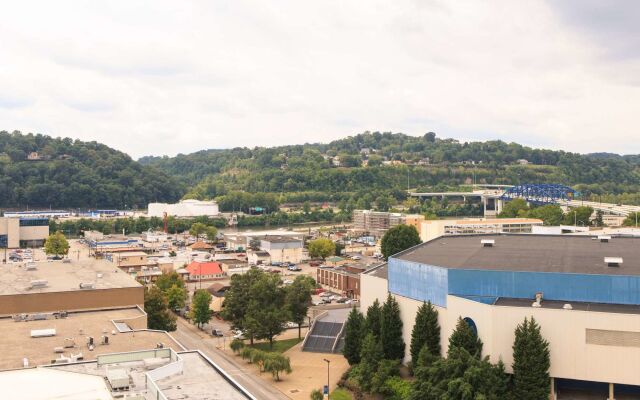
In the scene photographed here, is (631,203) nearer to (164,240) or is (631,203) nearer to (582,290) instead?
(164,240)

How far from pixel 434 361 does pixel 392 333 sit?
4.28m

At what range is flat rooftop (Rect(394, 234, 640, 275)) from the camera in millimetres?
26594

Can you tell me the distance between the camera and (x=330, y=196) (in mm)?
134750

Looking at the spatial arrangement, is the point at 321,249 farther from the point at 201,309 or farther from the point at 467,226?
the point at 201,309

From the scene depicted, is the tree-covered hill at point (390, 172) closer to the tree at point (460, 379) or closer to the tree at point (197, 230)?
the tree at point (197, 230)

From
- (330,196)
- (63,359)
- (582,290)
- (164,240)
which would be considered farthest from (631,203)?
(63,359)

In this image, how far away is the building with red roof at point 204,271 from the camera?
56750mm

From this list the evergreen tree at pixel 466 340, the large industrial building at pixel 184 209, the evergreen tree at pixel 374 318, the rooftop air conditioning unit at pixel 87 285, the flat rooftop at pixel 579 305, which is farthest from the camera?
the large industrial building at pixel 184 209

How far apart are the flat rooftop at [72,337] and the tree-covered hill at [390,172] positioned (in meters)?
95.1

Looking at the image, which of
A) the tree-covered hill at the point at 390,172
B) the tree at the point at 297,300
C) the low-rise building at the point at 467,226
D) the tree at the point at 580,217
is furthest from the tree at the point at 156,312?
the tree-covered hill at the point at 390,172

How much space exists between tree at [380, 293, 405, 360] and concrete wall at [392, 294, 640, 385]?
433cm

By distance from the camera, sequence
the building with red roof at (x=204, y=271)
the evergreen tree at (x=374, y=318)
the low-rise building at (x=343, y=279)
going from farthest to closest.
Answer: the building with red roof at (x=204, y=271) < the low-rise building at (x=343, y=279) < the evergreen tree at (x=374, y=318)

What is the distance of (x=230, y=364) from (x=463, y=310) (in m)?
11.6

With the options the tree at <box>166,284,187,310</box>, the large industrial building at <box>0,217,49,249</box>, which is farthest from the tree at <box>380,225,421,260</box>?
the large industrial building at <box>0,217,49,249</box>
